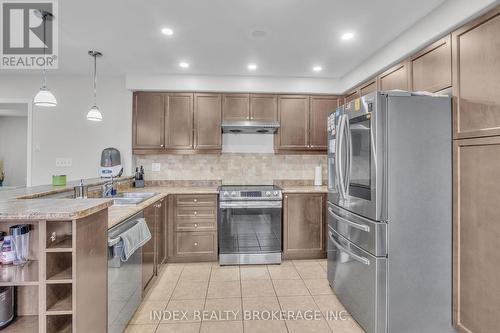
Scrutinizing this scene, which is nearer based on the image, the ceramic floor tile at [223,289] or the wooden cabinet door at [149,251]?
the wooden cabinet door at [149,251]

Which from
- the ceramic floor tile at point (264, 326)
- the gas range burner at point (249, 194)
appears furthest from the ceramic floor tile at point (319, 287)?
the gas range burner at point (249, 194)

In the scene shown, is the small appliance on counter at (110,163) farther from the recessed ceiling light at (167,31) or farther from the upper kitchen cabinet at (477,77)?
the upper kitchen cabinet at (477,77)

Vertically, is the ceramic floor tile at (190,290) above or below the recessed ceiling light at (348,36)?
below

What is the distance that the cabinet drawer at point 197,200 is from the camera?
3428 mm

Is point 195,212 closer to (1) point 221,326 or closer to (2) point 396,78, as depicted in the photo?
(1) point 221,326

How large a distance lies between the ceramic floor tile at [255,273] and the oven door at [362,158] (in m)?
1.30

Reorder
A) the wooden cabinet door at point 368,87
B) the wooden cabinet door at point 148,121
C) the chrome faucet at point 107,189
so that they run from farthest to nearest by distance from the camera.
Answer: the wooden cabinet door at point 148,121
the wooden cabinet door at point 368,87
the chrome faucet at point 107,189

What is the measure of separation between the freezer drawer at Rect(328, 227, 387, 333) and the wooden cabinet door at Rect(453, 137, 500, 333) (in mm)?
533

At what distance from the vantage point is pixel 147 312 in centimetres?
233

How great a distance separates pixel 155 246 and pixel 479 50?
323 centimetres

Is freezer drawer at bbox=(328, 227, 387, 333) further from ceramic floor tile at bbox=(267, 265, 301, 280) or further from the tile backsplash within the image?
the tile backsplash

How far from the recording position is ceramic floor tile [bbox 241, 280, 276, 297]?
266 centimetres

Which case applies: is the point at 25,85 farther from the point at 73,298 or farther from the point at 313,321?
the point at 313,321

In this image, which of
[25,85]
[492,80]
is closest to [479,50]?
[492,80]
